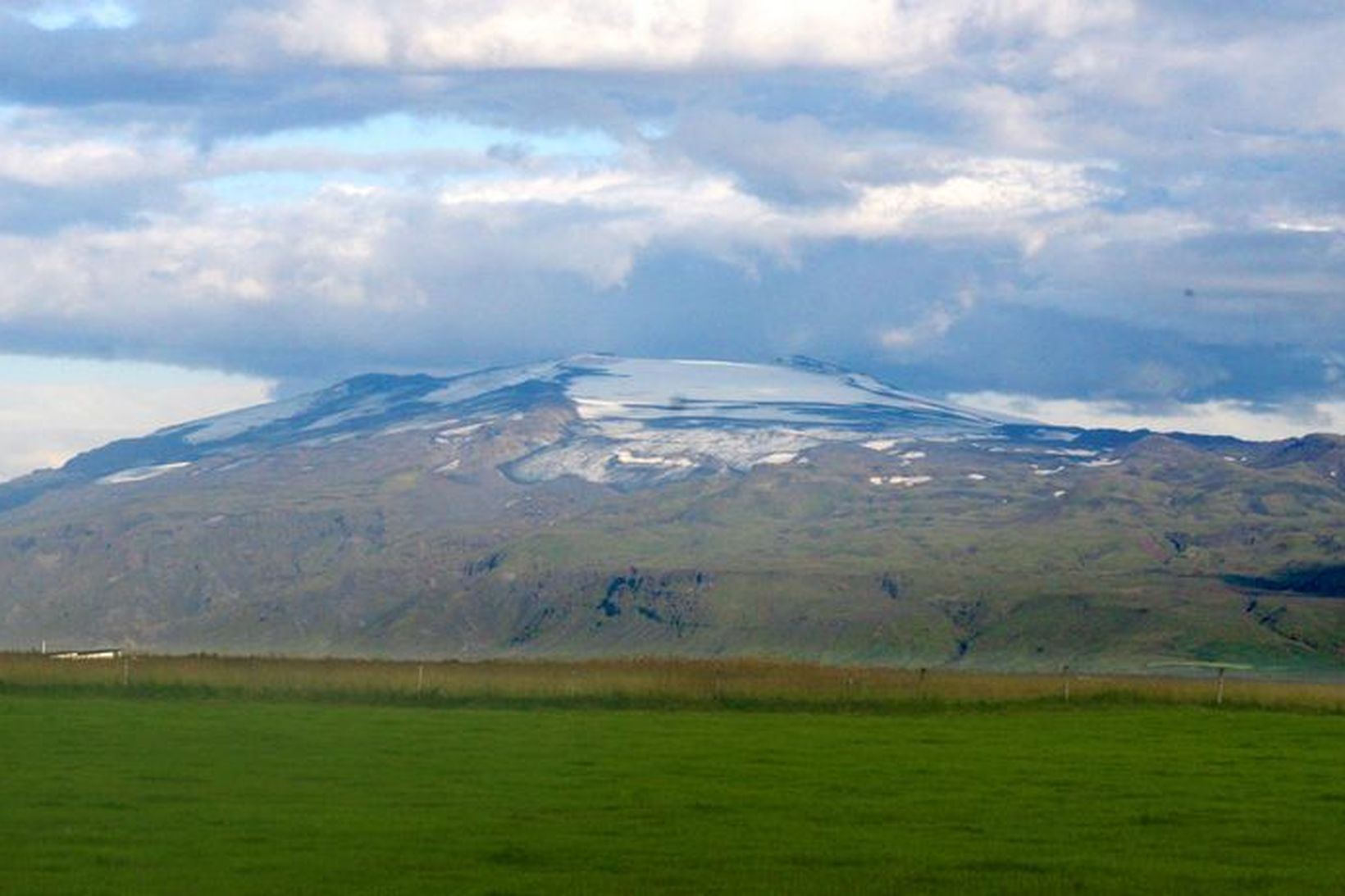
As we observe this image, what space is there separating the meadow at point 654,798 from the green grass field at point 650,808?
0.11m

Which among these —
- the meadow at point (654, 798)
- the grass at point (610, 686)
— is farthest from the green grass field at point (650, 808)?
the grass at point (610, 686)

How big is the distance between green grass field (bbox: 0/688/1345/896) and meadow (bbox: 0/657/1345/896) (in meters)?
0.11

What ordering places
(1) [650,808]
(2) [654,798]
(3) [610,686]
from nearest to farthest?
(1) [650,808], (2) [654,798], (3) [610,686]

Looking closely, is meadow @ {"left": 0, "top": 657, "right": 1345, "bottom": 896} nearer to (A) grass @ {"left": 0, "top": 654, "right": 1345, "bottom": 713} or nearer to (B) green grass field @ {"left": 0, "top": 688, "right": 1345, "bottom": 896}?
(B) green grass field @ {"left": 0, "top": 688, "right": 1345, "bottom": 896}

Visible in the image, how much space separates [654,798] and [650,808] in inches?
64.1

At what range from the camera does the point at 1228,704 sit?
294ft

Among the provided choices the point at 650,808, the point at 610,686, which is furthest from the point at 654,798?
the point at 610,686

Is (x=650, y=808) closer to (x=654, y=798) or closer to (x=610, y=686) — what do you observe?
(x=654, y=798)

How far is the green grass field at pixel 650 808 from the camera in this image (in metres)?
34.1

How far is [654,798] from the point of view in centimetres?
4438

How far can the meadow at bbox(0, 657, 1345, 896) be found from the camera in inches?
1350

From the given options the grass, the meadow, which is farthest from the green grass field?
the grass

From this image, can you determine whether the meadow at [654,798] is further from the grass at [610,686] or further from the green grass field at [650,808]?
the grass at [610,686]

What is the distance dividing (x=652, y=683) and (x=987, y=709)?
541 inches
